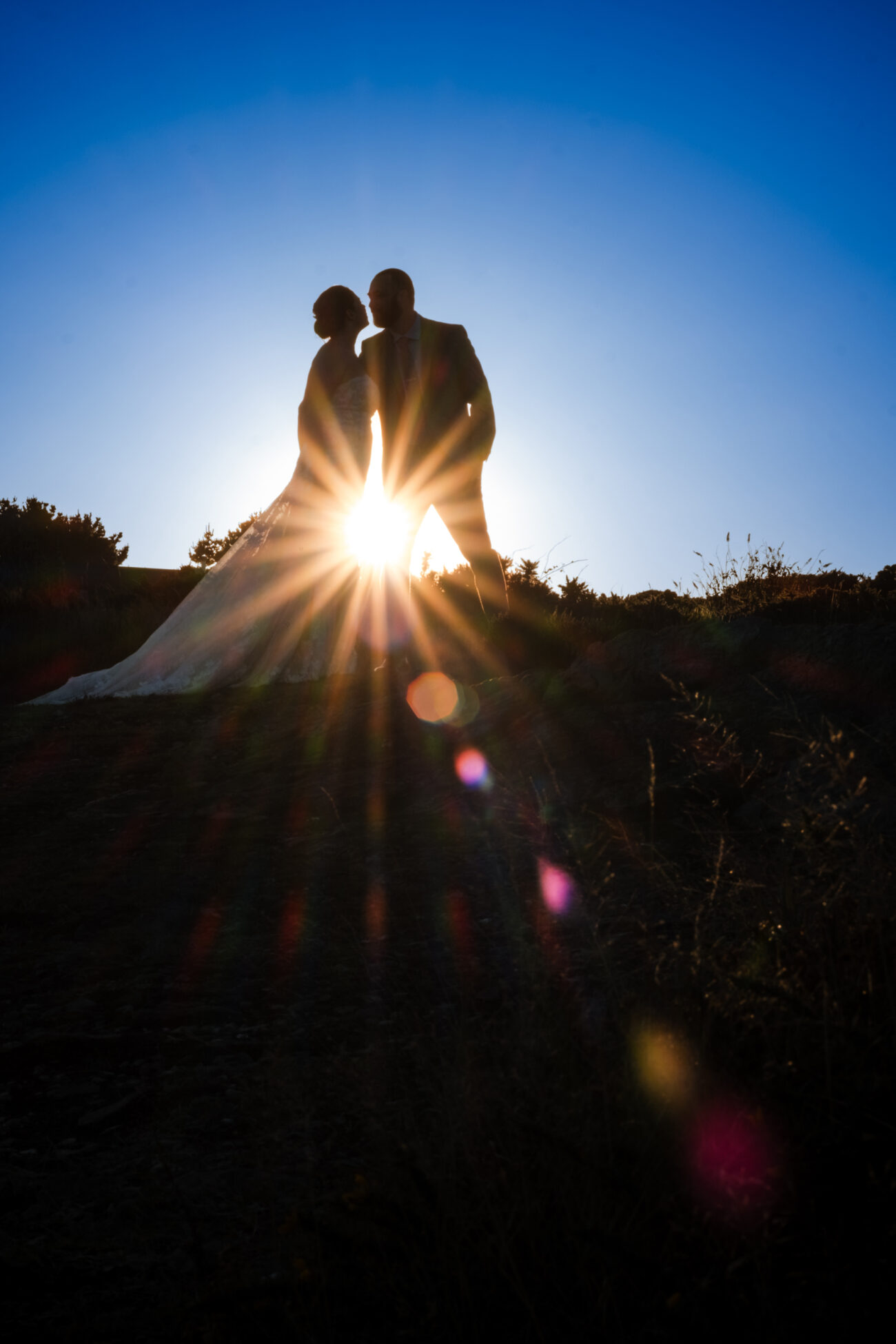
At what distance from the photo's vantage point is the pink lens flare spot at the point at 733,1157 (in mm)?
1365

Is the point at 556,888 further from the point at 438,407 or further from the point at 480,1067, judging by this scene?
the point at 438,407

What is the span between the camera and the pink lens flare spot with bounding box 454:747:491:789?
4.06m

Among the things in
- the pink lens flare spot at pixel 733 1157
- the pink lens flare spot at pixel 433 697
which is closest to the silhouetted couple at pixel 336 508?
the pink lens flare spot at pixel 433 697

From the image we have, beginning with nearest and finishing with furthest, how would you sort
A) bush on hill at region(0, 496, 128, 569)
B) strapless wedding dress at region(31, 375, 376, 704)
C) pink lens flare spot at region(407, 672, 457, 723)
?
1. pink lens flare spot at region(407, 672, 457, 723)
2. strapless wedding dress at region(31, 375, 376, 704)
3. bush on hill at region(0, 496, 128, 569)

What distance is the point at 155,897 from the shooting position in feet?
10.8

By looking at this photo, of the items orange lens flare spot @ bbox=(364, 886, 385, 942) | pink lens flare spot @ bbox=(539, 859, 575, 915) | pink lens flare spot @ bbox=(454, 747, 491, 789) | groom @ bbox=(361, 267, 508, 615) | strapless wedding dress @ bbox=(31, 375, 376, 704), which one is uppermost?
groom @ bbox=(361, 267, 508, 615)

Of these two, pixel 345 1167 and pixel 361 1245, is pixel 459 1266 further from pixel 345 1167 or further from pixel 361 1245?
pixel 345 1167

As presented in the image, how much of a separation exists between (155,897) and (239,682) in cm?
440

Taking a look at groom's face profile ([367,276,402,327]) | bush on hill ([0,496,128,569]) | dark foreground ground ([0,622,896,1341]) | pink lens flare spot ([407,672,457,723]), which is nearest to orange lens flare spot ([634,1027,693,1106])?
dark foreground ground ([0,622,896,1341])

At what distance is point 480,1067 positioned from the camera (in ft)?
6.03

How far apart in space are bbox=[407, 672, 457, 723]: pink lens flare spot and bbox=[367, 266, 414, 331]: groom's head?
289 centimetres

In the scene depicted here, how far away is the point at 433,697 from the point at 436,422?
8.92 ft

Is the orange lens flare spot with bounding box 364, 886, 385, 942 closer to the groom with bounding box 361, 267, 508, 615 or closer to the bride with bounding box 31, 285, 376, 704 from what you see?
the groom with bounding box 361, 267, 508, 615

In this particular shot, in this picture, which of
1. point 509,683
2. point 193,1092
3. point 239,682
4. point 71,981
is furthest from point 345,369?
point 193,1092
